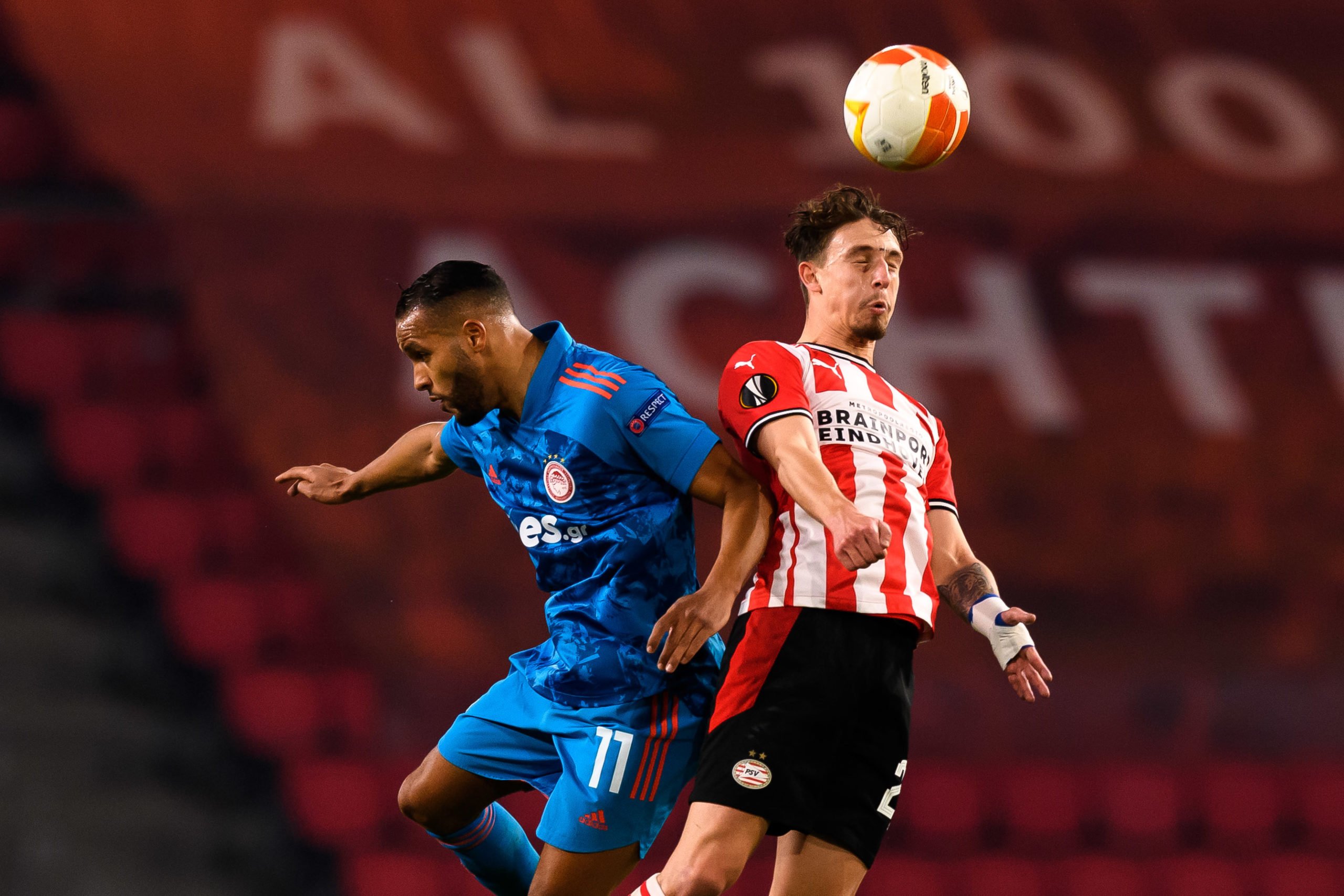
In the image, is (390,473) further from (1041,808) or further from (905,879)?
(1041,808)

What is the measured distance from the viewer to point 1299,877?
6789 millimetres

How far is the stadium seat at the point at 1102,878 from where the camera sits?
6.70 meters

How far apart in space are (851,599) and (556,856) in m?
0.82

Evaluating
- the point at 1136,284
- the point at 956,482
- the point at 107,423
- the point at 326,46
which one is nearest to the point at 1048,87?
the point at 1136,284

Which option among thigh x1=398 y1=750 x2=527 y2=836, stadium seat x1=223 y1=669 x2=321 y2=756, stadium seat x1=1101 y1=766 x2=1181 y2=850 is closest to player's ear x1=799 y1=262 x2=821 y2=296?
thigh x1=398 y1=750 x2=527 y2=836

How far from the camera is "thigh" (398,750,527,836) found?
3137 millimetres

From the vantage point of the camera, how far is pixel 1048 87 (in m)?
7.37

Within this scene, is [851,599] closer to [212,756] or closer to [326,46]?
[212,756]

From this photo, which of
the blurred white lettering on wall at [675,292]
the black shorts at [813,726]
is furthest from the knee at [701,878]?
the blurred white lettering on wall at [675,292]

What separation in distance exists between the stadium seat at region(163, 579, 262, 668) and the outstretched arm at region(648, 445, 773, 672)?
4.62 meters

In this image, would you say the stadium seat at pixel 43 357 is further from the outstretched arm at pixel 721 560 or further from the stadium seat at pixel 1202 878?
the stadium seat at pixel 1202 878

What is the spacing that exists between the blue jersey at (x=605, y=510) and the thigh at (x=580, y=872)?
31 cm

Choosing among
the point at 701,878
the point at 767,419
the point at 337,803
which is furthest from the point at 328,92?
the point at 701,878

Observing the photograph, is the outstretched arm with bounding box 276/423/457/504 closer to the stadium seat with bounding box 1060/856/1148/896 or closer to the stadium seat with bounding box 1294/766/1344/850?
the stadium seat with bounding box 1060/856/1148/896
